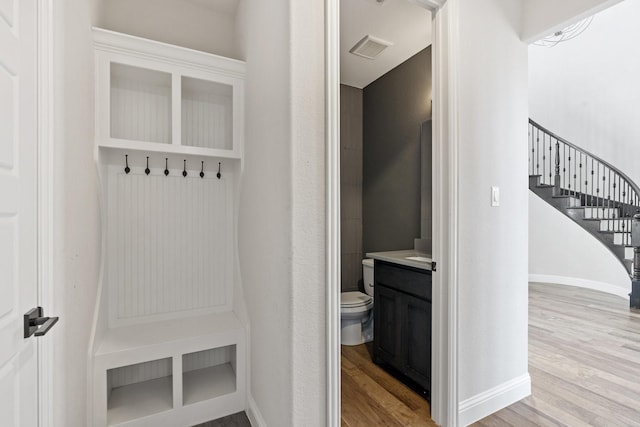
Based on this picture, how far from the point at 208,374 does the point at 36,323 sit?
1.29 m

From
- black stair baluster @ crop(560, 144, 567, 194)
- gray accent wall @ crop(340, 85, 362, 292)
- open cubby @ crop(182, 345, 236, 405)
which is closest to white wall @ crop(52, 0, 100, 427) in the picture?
open cubby @ crop(182, 345, 236, 405)

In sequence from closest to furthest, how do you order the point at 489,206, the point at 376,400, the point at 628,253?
the point at 489,206 < the point at 376,400 < the point at 628,253

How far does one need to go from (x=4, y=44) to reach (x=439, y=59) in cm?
178

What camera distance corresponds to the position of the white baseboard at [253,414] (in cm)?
156

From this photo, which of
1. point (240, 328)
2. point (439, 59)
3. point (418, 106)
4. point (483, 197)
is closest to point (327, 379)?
point (240, 328)

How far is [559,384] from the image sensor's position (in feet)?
6.69

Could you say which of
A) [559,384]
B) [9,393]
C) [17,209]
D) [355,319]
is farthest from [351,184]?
[9,393]

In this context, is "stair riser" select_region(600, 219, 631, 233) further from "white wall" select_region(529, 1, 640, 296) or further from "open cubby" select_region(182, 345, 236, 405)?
"open cubby" select_region(182, 345, 236, 405)

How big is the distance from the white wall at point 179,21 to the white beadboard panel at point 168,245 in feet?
3.07

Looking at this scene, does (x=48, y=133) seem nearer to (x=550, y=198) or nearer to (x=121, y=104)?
(x=121, y=104)

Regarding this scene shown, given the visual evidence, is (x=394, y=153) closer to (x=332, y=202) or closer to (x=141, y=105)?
(x=332, y=202)

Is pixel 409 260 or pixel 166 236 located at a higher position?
pixel 166 236

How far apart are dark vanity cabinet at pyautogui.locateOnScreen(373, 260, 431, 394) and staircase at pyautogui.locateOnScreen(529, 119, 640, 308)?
372cm

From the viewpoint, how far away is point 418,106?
2766 millimetres
